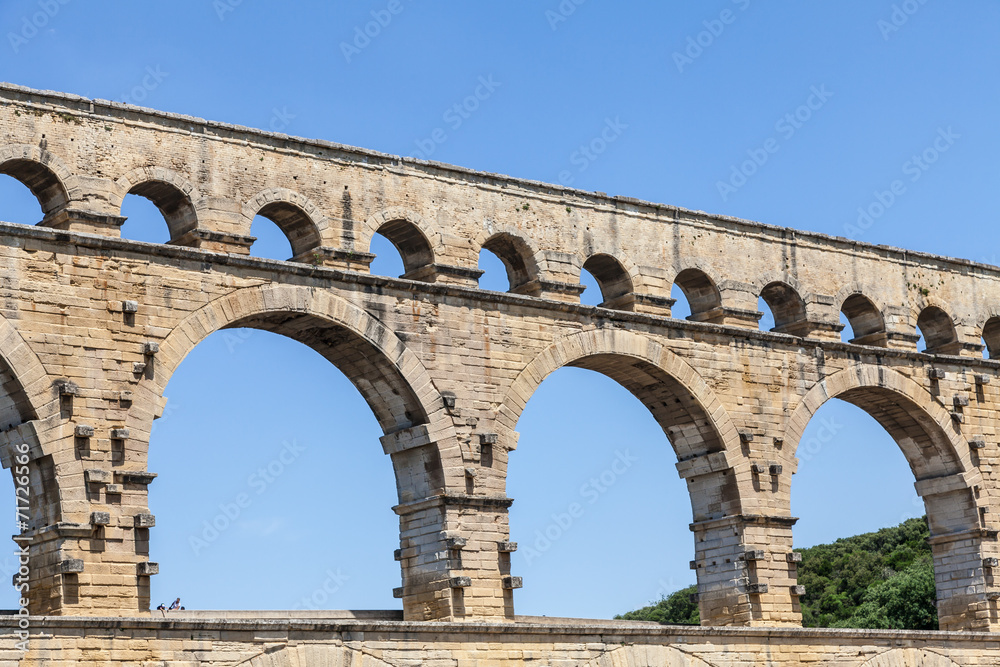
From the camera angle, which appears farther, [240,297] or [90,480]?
[240,297]

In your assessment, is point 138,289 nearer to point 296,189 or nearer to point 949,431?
point 296,189

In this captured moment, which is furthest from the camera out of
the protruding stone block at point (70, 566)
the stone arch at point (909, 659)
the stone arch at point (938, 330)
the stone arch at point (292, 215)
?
the stone arch at point (938, 330)

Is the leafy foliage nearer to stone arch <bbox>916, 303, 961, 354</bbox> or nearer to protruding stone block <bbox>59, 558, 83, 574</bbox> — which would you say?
stone arch <bbox>916, 303, 961, 354</bbox>

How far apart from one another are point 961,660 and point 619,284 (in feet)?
28.6

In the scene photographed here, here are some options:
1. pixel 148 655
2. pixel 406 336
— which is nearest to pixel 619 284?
pixel 406 336

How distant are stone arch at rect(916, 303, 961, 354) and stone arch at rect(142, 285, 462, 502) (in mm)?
11467

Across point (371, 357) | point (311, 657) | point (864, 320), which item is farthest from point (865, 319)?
point (311, 657)

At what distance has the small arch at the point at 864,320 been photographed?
28781 mm

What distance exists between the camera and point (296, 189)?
22.8 m

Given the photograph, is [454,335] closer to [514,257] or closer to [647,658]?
[514,257]

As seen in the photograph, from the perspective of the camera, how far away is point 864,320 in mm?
29016

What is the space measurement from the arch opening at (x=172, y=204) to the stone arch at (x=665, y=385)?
18.7 feet

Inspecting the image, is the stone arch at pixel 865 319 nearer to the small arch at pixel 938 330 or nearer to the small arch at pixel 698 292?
the small arch at pixel 938 330

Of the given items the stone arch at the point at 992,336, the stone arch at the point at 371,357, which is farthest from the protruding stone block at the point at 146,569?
the stone arch at the point at 992,336
